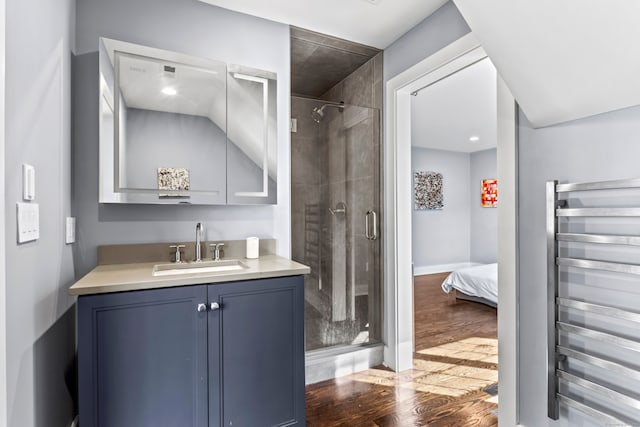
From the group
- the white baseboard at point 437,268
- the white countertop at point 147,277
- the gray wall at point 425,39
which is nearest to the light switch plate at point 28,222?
the white countertop at point 147,277

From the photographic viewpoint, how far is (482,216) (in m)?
6.61

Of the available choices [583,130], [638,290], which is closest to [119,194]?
[583,130]

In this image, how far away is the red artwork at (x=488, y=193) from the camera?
636 centimetres

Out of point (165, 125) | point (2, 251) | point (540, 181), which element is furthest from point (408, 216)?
point (2, 251)

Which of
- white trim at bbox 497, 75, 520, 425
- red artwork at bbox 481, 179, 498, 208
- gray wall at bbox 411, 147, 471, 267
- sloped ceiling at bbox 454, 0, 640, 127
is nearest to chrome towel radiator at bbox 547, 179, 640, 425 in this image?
white trim at bbox 497, 75, 520, 425

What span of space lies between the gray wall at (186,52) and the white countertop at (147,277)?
241 millimetres

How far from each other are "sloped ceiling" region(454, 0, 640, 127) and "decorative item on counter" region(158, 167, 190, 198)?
5.25 feet

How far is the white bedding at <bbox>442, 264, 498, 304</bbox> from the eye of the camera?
3973 mm

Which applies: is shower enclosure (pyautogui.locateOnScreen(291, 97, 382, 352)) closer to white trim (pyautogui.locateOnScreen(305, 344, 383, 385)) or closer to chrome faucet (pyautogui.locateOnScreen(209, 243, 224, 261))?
white trim (pyautogui.locateOnScreen(305, 344, 383, 385))

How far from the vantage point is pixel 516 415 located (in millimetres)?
1579

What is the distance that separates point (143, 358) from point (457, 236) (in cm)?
652

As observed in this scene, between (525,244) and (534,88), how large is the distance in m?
0.72

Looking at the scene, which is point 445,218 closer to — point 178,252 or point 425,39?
point 425,39

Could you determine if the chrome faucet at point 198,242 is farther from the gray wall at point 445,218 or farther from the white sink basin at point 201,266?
the gray wall at point 445,218
